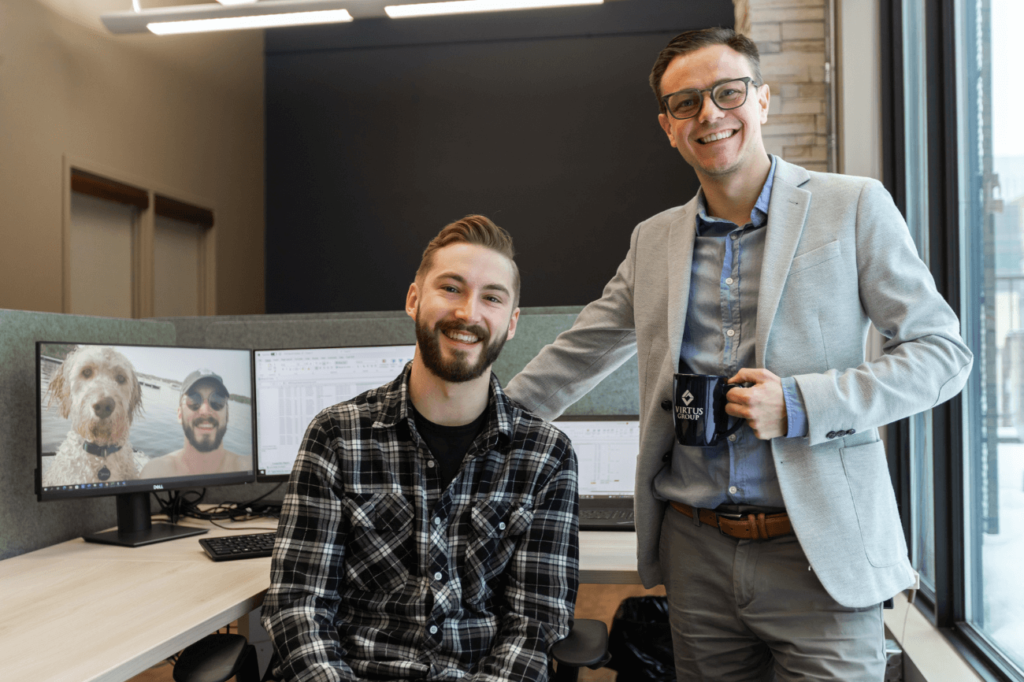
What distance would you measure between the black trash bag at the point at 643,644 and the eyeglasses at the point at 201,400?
1.11 metres

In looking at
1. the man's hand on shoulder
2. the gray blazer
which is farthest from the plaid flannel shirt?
the man's hand on shoulder

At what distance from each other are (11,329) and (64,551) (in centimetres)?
45

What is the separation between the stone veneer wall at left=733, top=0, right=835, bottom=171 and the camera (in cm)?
262

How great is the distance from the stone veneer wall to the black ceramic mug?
189 cm

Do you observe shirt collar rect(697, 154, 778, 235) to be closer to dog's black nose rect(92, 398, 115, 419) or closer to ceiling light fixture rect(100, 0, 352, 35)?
dog's black nose rect(92, 398, 115, 419)

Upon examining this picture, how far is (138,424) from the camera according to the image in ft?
5.10

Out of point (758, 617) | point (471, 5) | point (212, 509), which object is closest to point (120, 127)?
point (471, 5)

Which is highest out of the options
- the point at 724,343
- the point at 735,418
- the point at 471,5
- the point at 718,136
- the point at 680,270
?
the point at 471,5

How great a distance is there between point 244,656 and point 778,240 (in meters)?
0.97

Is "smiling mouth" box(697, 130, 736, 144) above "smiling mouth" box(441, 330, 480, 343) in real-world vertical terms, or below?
above

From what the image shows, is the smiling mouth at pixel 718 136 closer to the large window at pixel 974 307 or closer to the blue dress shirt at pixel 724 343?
the blue dress shirt at pixel 724 343

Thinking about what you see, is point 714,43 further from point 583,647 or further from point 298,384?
point 298,384

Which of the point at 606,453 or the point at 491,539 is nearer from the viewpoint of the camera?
the point at 491,539

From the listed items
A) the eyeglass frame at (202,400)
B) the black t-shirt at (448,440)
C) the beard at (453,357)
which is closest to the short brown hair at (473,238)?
the beard at (453,357)
